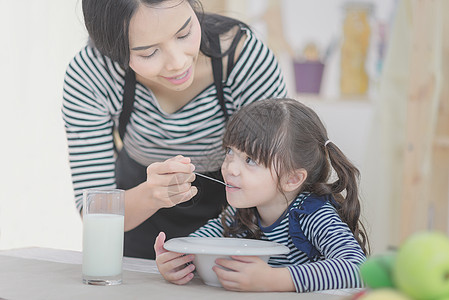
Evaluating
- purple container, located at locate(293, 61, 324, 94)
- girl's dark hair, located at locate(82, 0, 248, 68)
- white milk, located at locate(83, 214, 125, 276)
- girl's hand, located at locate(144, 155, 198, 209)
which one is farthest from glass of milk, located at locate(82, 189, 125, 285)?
purple container, located at locate(293, 61, 324, 94)

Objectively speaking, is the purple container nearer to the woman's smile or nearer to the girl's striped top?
the girl's striped top

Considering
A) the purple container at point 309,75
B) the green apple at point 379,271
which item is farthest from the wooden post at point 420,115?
the green apple at point 379,271

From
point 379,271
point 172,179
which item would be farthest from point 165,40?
point 379,271

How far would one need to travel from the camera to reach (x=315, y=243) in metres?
1.12

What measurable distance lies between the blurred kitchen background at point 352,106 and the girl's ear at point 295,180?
0.96 meters

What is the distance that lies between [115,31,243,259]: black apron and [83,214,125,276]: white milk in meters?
0.45

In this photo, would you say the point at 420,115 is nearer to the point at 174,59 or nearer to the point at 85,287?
the point at 174,59

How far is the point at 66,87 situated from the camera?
4.67 ft

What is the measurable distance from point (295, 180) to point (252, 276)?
0.31 metres

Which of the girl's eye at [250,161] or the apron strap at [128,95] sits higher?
the apron strap at [128,95]

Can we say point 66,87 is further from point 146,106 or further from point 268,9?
point 268,9

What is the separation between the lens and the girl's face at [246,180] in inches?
45.9

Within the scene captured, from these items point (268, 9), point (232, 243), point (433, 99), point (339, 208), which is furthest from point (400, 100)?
point (232, 243)

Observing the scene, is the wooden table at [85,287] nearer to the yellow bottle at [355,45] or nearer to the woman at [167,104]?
the woman at [167,104]
